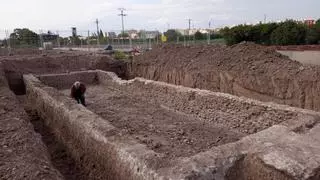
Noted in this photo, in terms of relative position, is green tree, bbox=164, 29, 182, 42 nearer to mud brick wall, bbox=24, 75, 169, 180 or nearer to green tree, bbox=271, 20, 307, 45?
green tree, bbox=271, 20, 307, 45

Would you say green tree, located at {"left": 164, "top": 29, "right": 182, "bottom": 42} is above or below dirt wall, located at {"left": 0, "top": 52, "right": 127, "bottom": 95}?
above

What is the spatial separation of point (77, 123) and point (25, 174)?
7.89 feet

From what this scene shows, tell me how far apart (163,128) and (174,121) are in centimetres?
89

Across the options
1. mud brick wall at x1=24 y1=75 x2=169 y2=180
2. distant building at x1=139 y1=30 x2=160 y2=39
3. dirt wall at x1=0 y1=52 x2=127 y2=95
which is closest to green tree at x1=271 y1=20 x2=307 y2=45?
dirt wall at x1=0 y1=52 x2=127 y2=95

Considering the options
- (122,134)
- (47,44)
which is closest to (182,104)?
(122,134)

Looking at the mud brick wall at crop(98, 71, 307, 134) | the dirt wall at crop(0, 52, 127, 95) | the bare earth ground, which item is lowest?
the bare earth ground

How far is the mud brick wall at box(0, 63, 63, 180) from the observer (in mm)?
4617

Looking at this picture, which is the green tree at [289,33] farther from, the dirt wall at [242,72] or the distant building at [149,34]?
the distant building at [149,34]

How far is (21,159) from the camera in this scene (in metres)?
5.11

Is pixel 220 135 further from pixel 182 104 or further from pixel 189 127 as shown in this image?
pixel 182 104

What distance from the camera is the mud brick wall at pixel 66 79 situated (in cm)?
1580

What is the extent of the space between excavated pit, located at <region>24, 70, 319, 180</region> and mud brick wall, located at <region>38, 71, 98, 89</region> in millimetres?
82

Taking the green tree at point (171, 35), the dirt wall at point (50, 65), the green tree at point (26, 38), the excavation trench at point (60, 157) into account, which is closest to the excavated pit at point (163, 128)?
the excavation trench at point (60, 157)

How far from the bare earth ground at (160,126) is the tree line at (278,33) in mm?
10187
